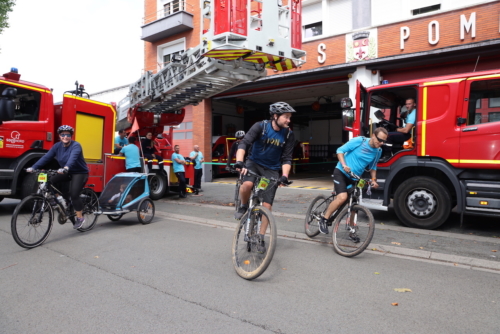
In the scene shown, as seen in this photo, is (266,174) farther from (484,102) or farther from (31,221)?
(484,102)

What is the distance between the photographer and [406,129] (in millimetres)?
6520

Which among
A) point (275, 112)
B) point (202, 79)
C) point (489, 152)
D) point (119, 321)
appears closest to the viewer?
point (119, 321)

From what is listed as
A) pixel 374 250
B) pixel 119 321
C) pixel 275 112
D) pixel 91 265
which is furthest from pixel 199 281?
pixel 374 250

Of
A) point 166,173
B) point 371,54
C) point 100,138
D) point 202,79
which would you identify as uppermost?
point 371,54

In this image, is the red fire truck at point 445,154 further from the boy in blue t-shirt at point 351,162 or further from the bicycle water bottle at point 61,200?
the bicycle water bottle at point 61,200

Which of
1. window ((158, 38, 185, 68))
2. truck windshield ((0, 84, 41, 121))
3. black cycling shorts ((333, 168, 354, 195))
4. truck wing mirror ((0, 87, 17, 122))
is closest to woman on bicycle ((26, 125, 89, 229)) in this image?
truck wing mirror ((0, 87, 17, 122))

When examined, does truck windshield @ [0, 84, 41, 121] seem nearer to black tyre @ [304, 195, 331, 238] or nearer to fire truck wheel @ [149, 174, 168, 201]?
fire truck wheel @ [149, 174, 168, 201]

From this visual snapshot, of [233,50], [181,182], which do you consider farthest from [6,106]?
[181,182]

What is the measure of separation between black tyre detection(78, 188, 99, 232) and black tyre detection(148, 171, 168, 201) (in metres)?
4.11

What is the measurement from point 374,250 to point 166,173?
7133 millimetres

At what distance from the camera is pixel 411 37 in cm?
1123

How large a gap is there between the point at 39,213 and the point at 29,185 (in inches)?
113

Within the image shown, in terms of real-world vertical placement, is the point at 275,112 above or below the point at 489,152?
above

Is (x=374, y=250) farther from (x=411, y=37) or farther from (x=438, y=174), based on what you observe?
(x=411, y=37)
